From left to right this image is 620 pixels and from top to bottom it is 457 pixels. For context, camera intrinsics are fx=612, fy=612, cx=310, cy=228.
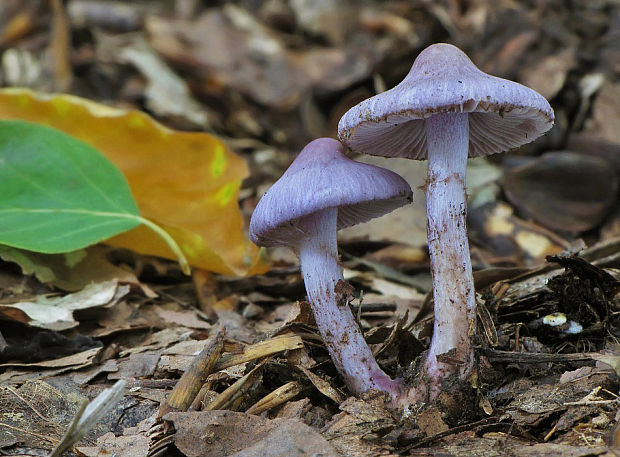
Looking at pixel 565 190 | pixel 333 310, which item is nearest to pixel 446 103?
pixel 333 310

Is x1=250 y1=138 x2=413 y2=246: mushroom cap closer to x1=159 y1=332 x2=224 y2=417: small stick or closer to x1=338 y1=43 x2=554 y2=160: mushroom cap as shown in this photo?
x1=338 y1=43 x2=554 y2=160: mushroom cap

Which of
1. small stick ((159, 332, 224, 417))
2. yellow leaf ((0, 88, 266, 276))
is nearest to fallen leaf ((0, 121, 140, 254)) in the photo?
yellow leaf ((0, 88, 266, 276))

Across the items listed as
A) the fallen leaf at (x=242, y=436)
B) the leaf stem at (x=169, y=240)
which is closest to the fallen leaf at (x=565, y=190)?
the leaf stem at (x=169, y=240)

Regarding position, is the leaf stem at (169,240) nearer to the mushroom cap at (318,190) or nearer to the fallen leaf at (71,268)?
the fallen leaf at (71,268)

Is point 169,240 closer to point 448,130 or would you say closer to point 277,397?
point 277,397

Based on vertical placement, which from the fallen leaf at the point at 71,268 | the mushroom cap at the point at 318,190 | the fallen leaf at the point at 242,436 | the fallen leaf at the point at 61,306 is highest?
the mushroom cap at the point at 318,190

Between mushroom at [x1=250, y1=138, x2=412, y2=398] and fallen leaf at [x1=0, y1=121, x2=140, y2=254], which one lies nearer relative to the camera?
mushroom at [x1=250, y1=138, x2=412, y2=398]

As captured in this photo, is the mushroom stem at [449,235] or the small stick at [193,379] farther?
the mushroom stem at [449,235]
